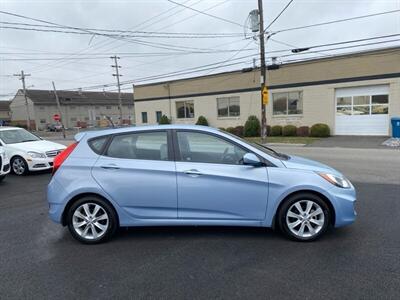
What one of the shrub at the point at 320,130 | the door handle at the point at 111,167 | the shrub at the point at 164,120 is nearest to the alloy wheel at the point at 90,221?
the door handle at the point at 111,167

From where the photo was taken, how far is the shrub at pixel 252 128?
2339 centimetres

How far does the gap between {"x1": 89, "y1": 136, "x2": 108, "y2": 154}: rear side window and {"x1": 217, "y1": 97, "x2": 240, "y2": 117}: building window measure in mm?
22604

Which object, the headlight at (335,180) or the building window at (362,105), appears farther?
the building window at (362,105)

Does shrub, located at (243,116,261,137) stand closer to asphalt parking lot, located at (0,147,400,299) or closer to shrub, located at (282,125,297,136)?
shrub, located at (282,125,297,136)

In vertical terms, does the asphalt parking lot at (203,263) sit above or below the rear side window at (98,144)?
below

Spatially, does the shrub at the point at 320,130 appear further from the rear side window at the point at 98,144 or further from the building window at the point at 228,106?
the rear side window at the point at 98,144

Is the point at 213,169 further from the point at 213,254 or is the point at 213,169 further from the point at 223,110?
the point at 223,110

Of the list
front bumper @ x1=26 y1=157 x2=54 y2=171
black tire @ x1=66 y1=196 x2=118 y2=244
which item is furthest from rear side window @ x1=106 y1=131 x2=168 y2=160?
front bumper @ x1=26 y1=157 x2=54 y2=171

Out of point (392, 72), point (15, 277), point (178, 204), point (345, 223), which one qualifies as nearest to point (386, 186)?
point (345, 223)

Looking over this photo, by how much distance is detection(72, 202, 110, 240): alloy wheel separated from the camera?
13.0 ft

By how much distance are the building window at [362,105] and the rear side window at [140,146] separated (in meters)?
19.5

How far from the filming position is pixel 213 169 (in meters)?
3.83

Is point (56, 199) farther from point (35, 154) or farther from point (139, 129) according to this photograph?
point (35, 154)

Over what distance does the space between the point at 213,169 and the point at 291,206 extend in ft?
3.59
